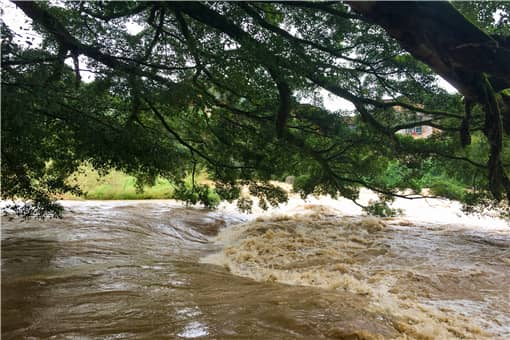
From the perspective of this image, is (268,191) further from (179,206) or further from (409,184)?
(179,206)

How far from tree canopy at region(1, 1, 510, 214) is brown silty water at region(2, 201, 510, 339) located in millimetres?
1128

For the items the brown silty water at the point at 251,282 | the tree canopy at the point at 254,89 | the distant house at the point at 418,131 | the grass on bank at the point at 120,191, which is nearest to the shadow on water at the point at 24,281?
the brown silty water at the point at 251,282

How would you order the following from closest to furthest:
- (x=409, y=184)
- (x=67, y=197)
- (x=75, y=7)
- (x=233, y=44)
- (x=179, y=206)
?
(x=75, y=7) < (x=233, y=44) < (x=409, y=184) < (x=179, y=206) < (x=67, y=197)

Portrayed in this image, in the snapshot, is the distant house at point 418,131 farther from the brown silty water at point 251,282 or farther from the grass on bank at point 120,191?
the grass on bank at point 120,191

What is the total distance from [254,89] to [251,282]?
119 inches

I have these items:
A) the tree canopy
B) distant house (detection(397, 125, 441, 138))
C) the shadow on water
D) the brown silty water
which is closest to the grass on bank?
the brown silty water

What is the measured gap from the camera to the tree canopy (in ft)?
11.2

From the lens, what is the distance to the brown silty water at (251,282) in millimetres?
2873

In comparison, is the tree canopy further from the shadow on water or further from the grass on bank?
the grass on bank

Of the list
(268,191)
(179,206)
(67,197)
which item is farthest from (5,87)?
(67,197)

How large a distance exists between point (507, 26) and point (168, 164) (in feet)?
16.1

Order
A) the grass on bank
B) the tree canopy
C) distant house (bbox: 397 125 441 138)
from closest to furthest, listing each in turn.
→ the tree canopy → distant house (bbox: 397 125 441 138) → the grass on bank

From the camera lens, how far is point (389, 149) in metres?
6.20

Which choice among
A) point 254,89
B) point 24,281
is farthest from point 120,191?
point 24,281
